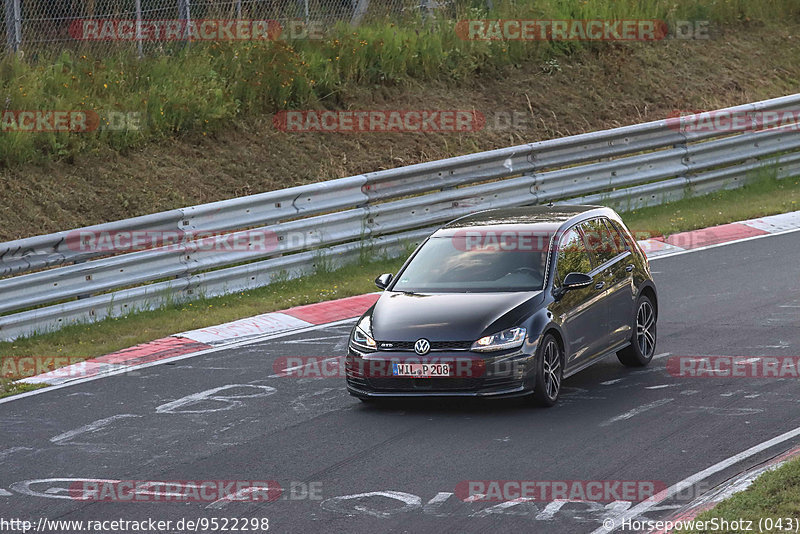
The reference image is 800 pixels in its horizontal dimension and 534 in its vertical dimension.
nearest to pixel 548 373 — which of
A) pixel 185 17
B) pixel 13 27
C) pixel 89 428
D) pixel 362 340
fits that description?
pixel 362 340

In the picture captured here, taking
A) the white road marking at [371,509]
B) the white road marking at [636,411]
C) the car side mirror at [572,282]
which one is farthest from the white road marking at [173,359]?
the white road marking at [636,411]

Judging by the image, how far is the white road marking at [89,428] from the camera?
9.95 m

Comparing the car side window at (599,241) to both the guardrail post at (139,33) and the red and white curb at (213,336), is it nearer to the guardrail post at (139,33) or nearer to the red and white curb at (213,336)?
the red and white curb at (213,336)

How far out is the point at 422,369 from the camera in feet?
33.1

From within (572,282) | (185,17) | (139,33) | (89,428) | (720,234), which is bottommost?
(89,428)

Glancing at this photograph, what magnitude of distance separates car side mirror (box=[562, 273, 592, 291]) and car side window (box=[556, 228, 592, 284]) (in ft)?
0.60

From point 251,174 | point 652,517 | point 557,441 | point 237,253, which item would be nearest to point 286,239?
point 237,253

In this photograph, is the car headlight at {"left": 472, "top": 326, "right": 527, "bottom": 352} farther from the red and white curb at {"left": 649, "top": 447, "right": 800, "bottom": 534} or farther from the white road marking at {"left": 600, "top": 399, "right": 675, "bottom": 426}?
the red and white curb at {"left": 649, "top": 447, "right": 800, "bottom": 534}

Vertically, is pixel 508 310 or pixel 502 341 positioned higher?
pixel 508 310

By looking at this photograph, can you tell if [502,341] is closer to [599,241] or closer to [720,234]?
[599,241]

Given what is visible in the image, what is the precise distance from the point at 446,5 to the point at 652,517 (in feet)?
62.3

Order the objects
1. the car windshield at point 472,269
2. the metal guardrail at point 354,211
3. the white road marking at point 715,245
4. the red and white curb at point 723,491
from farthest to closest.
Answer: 1. the white road marking at point 715,245
2. the metal guardrail at point 354,211
3. the car windshield at point 472,269
4. the red and white curb at point 723,491

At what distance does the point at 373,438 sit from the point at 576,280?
7.98 feet

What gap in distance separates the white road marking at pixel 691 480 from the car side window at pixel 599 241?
2.90 m
